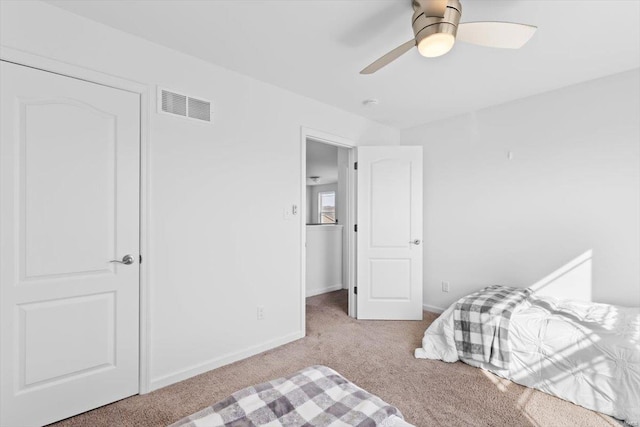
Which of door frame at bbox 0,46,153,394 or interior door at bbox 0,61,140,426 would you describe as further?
door frame at bbox 0,46,153,394

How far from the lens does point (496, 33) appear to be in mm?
1607

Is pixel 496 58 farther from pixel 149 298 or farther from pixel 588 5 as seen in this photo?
pixel 149 298

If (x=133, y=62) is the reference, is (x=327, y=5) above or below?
above

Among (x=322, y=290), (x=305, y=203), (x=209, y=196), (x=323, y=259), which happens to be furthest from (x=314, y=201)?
(x=209, y=196)

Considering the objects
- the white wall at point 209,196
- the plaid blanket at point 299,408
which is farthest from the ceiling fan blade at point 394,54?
the plaid blanket at point 299,408

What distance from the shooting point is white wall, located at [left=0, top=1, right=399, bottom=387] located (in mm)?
2002

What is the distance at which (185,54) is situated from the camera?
2371 mm

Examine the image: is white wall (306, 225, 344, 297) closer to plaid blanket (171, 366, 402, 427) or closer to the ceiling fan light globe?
the ceiling fan light globe

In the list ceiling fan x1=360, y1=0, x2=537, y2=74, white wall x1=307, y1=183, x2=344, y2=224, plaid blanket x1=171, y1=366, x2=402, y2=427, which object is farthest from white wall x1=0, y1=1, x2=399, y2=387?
white wall x1=307, y1=183, x2=344, y2=224

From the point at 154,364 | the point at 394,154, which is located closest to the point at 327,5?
the point at 394,154

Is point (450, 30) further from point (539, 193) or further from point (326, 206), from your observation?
point (326, 206)

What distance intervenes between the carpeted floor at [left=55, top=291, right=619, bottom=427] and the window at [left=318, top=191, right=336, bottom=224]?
6.55 meters

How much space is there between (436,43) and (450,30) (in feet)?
0.30

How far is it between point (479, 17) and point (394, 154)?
191cm
